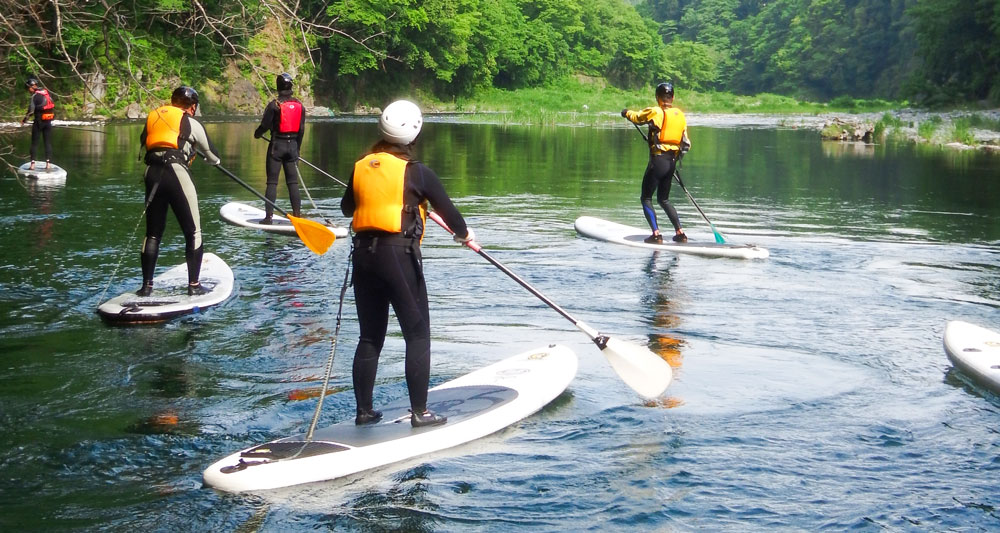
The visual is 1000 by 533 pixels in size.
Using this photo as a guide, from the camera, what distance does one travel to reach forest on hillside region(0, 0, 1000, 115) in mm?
22672

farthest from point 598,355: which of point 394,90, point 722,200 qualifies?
point 394,90

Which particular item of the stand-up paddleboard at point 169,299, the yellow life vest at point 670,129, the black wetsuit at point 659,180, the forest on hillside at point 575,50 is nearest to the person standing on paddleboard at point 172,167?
the stand-up paddleboard at point 169,299

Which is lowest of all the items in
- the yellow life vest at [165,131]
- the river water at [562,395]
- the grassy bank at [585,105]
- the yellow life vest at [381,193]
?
the river water at [562,395]

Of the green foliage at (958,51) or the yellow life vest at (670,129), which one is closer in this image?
the yellow life vest at (670,129)

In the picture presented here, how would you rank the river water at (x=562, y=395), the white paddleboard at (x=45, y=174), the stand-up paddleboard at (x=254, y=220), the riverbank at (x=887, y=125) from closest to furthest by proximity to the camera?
the river water at (x=562, y=395) → the stand-up paddleboard at (x=254, y=220) → the white paddleboard at (x=45, y=174) → the riverbank at (x=887, y=125)

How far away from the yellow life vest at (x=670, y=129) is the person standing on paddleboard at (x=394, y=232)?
7209mm

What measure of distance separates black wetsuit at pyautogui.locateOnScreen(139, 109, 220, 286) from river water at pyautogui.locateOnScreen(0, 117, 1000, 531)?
657 millimetres

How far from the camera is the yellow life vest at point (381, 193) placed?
5.25m

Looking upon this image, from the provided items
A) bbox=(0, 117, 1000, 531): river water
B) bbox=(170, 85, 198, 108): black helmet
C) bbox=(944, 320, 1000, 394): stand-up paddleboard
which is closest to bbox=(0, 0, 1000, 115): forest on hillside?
bbox=(170, 85, 198, 108): black helmet

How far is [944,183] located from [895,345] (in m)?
15.3

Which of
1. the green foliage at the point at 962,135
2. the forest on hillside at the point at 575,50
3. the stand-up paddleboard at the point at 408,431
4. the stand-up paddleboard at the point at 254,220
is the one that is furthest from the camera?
the green foliage at the point at 962,135

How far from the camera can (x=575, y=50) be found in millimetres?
96500

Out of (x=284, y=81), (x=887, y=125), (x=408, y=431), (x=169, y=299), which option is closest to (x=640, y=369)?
(x=408, y=431)

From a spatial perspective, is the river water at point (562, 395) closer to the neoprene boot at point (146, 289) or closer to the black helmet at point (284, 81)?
the neoprene boot at point (146, 289)
